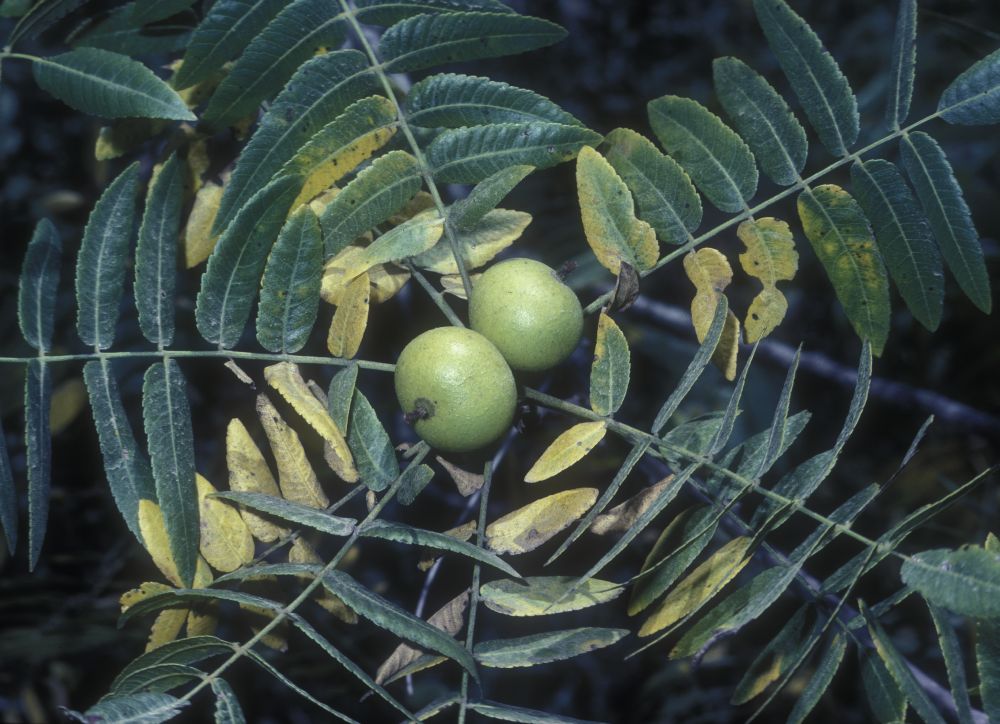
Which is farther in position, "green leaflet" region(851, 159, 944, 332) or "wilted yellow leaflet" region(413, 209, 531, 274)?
"wilted yellow leaflet" region(413, 209, 531, 274)

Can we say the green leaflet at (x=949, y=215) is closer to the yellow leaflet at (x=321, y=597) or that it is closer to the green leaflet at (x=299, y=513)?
the green leaflet at (x=299, y=513)

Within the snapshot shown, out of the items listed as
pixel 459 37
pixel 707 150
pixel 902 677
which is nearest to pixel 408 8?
pixel 459 37

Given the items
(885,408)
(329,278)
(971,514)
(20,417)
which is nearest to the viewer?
(329,278)

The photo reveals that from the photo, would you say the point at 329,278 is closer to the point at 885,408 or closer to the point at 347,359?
the point at 347,359

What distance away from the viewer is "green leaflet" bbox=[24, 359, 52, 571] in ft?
5.87

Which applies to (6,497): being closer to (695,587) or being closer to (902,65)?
(695,587)

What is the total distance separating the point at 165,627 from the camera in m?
1.81

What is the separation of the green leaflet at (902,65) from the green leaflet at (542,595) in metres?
1.27

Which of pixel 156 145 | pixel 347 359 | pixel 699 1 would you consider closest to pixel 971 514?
pixel 347 359

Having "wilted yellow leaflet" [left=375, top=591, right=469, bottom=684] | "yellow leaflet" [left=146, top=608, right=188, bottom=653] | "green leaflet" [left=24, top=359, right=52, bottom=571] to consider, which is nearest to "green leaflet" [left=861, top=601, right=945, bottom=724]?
"wilted yellow leaflet" [left=375, top=591, right=469, bottom=684]

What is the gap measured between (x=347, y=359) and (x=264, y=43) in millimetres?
731

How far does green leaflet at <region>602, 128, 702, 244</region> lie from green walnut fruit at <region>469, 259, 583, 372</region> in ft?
0.99

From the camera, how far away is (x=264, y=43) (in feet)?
6.34

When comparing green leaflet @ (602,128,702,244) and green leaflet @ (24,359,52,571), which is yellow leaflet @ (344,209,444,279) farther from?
green leaflet @ (24,359,52,571)
